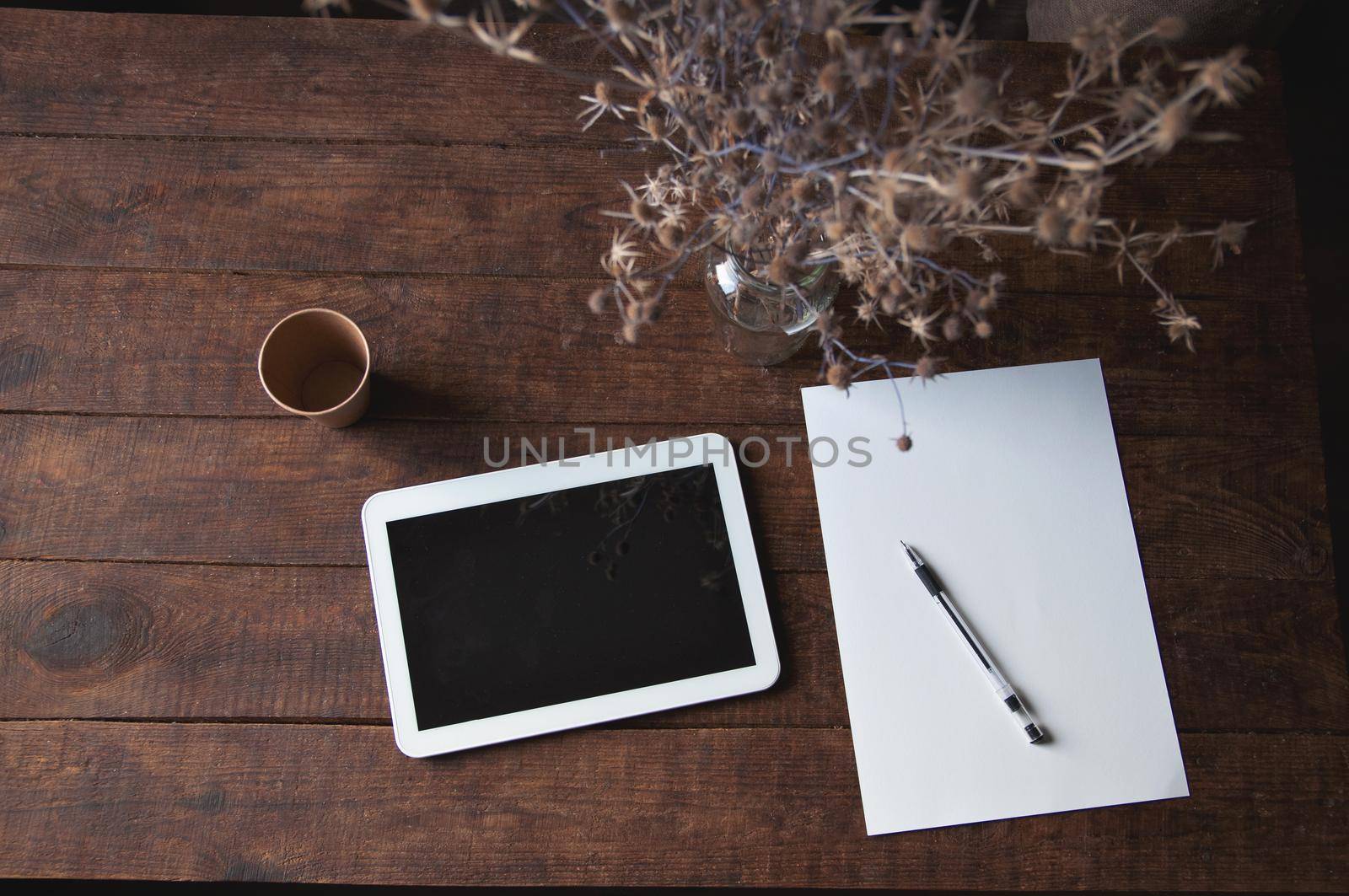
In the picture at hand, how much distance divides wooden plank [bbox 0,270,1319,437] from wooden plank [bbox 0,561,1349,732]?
0.57 ft

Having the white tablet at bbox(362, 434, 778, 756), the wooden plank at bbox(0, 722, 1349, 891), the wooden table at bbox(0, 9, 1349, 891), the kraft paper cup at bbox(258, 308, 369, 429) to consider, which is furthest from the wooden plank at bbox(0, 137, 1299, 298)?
the wooden plank at bbox(0, 722, 1349, 891)

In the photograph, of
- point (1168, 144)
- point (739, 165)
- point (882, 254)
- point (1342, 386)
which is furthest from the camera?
point (1342, 386)

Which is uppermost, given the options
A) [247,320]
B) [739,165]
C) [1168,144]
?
[1168,144]

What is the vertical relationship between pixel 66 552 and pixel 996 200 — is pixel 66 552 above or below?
below

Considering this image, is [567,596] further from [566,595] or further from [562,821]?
[562,821]

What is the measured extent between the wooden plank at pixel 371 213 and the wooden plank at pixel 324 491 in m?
0.18

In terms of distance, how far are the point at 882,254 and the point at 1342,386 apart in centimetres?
150

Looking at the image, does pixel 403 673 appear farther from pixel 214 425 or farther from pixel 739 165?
pixel 739 165

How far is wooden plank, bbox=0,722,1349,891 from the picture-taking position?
879mm

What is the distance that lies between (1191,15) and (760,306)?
2.32ft

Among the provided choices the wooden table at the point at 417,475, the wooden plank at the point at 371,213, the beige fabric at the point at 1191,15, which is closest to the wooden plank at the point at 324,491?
the wooden table at the point at 417,475

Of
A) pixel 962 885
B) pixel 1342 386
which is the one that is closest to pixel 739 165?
pixel 962 885

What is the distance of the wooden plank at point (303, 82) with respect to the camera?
101 cm

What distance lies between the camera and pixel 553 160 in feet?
3.31
